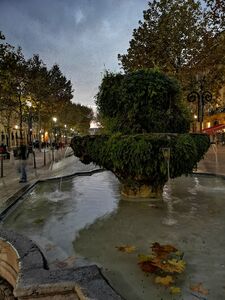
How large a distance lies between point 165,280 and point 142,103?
521cm

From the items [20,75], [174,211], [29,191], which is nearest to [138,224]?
[174,211]

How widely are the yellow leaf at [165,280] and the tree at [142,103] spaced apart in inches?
195

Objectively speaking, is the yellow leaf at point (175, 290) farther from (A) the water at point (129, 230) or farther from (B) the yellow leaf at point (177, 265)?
(B) the yellow leaf at point (177, 265)

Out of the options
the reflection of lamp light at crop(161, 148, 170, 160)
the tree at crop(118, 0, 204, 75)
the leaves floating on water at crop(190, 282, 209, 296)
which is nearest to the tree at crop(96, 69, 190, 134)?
the reflection of lamp light at crop(161, 148, 170, 160)

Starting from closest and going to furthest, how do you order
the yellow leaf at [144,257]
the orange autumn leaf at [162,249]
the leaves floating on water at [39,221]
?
the yellow leaf at [144,257] → the orange autumn leaf at [162,249] → the leaves floating on water at [39,221]

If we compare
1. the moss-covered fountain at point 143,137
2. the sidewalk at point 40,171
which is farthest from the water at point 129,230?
the sidewalk at point 40,171

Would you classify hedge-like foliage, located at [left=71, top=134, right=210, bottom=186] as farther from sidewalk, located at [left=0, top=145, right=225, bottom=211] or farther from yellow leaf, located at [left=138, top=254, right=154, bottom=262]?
yellow leaf, located at [left=138, top=254, right=154, bottom=262]

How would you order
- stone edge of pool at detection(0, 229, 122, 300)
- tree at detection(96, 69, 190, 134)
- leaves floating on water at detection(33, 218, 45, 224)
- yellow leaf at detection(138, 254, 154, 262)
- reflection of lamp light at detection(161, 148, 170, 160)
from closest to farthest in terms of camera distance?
stone edge of pool at detection(0, 229, 122, 300) < yellow leaf at detection(138, 254, 154, 262) < leaves floating on water at detection(33, 218, 45, 224) < reflection of lamp light at detection(161, 148, 170, 160) < tree at detection(96, 69, 190, 134)

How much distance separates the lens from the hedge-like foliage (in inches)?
279

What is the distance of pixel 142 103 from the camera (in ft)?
26.3

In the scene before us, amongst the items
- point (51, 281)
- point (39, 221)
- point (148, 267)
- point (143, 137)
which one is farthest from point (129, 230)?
point (51, 281)

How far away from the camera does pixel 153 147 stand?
23.3 ft

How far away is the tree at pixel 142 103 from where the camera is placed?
26.0ft

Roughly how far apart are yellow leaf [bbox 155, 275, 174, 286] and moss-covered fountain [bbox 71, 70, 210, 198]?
3.68 meters
